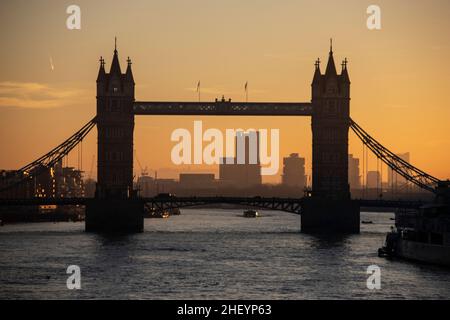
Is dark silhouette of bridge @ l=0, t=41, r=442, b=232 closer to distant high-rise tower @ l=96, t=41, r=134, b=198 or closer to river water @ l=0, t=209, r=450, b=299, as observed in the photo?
distant high-rise tower @ l=96, t=41, r=134, b=198

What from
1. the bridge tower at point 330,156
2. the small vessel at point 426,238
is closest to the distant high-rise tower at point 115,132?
the bridge tower at point 330,156

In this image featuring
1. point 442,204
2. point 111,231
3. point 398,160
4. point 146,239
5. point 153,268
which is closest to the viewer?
point 153,268

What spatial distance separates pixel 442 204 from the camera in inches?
4503

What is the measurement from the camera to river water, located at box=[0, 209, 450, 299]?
83.1 meters

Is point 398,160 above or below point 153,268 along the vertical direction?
above

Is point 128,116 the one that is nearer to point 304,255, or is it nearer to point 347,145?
point 347,145

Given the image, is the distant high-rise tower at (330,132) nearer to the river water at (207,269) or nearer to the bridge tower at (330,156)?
the bridge tower at (330,156)

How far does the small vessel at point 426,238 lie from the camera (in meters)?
105

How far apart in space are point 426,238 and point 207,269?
881 inches

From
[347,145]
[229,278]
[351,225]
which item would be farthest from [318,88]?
[229,278]

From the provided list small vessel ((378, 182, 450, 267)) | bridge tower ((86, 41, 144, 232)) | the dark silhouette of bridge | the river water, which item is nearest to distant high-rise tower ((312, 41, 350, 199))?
the dark silhouette of bridge

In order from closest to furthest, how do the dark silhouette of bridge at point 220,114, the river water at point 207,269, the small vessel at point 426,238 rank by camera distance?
the river water at point 207,269 → the small vessel at point 426,238 → the dark silhouette of bridge at point 220,114
